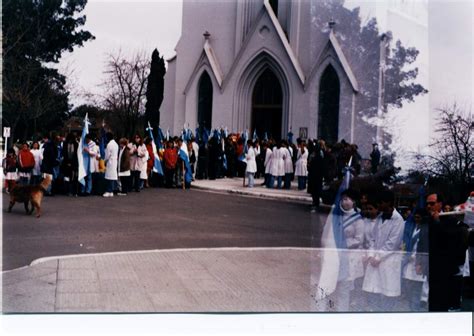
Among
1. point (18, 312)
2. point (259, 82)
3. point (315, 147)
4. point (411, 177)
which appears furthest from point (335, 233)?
point (259, 82)

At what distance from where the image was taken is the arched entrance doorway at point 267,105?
20645 mm

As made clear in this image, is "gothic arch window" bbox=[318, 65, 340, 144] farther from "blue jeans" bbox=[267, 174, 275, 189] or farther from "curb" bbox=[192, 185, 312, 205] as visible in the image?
"blue jeans" bbox=[267, 174, 275, 189]

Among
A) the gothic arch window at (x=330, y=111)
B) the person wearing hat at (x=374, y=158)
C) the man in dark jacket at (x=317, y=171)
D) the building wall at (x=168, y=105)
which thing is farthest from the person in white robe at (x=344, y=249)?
the building wall at (x=168, y=105)

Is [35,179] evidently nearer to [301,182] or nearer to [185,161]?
[301,182]

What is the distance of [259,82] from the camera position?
2245cm

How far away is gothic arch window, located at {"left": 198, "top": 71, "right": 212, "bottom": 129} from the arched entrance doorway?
5.20 feet

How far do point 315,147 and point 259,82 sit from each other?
11.6m

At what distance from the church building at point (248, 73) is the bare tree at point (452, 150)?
11.9ft

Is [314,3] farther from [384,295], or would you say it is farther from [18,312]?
[18,312]

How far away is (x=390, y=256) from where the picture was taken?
19.2 feet

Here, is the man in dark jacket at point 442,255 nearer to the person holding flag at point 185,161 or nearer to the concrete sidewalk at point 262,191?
the concrete sidewalk at point 262,191

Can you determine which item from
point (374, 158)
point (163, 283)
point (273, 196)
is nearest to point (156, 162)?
point (273, 196)

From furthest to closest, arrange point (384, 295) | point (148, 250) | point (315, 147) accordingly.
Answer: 1. point (315, 147)
2. point (148, 250)
3. point (384, 295)

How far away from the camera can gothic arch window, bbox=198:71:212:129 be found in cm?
2086
